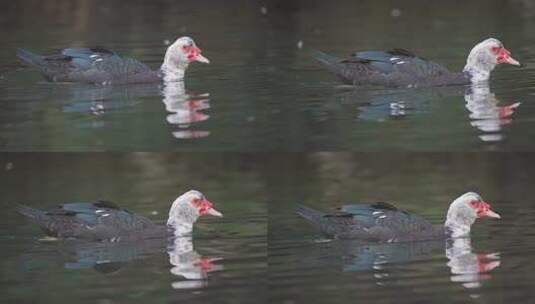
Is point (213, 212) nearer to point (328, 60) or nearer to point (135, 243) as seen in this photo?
point (135, 243)

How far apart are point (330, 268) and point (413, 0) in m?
7.70

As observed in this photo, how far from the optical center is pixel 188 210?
12.4 meters

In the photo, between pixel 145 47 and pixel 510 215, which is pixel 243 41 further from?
pixel 510 215

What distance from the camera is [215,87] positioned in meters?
13.0

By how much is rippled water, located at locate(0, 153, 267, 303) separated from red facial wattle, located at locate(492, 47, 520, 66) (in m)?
1.95

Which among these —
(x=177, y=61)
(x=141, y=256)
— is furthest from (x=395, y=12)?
(x=141, y=256)

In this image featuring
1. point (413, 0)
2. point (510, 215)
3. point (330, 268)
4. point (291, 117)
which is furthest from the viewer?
point (413, 0)

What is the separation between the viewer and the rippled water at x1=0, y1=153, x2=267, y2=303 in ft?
35.0

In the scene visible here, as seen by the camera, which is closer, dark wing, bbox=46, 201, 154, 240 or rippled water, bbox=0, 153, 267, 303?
rippled water, bbox=0, 153, 267, 303

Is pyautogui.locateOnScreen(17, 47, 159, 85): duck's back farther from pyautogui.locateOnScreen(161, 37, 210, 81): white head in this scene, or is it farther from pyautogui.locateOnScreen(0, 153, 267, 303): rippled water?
pyautogui.locateOnScreen(0, 153, 267, 303): rippled water

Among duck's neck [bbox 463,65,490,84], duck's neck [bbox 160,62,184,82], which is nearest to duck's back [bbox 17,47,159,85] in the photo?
duck's neck [bbox 160,62,184,82]

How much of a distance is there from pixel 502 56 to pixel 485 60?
0.16m

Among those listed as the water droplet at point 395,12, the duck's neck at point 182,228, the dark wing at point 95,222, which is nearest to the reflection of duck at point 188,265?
the duck's neck at point 182,228

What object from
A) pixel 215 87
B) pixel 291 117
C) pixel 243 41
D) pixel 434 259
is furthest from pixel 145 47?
pixel 434 259
